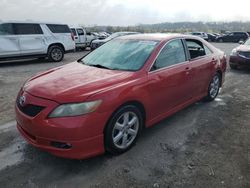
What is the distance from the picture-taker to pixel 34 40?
11.9 meters

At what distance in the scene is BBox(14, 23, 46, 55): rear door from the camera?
11461mm

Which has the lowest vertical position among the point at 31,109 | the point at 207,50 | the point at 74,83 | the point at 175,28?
the point at 175,28

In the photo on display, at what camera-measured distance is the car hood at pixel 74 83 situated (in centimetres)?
313

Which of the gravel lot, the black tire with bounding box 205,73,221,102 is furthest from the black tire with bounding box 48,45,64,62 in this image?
the black tire with bounding box 205,73,221,102

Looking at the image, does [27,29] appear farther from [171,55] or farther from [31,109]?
[31,109]

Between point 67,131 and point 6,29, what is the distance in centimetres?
968

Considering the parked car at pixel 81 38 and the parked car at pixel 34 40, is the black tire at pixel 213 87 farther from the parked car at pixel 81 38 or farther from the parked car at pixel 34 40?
the parked car at pixel 81 38

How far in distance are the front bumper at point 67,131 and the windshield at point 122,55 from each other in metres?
1.14

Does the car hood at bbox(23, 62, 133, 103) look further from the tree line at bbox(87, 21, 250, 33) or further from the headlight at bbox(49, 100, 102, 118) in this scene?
the tree line at bbox(87, 21, 250, 33)

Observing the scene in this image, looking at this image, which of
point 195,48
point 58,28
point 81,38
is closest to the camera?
point 195,48

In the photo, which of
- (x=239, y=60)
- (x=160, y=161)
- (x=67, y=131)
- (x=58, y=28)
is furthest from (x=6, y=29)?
(x=160, y=161)

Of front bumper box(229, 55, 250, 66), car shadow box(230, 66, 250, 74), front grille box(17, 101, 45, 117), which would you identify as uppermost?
front grille box(17, 101, 45, 117)

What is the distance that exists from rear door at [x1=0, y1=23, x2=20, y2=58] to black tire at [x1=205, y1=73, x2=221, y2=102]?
8.67 meters

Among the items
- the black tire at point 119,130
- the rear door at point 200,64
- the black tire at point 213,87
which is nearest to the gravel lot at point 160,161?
the black tire at point 119,130
